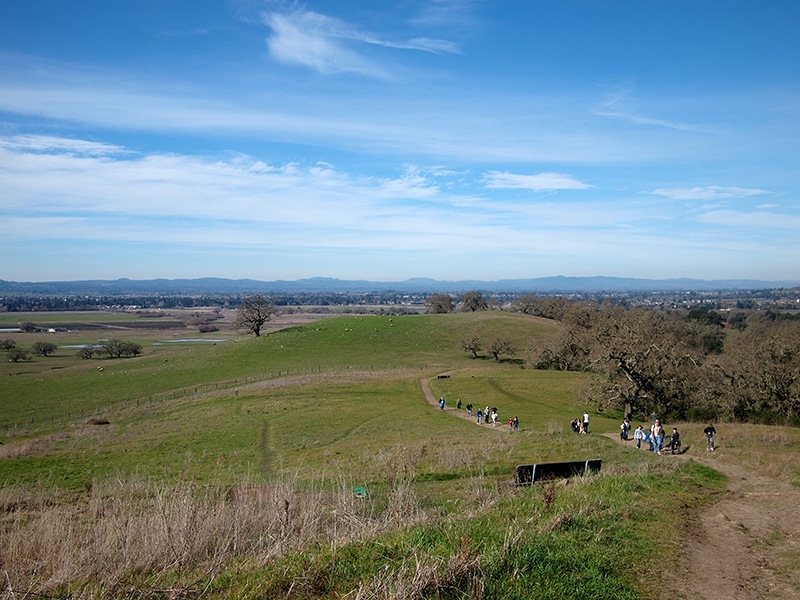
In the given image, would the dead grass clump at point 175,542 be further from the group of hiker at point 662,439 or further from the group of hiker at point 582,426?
the group of hiker at point 582,426

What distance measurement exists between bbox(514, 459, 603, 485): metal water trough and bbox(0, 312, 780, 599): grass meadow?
3.52 ft

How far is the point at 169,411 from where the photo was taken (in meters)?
45.0

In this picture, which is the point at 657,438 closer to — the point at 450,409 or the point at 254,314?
the point at 450,409

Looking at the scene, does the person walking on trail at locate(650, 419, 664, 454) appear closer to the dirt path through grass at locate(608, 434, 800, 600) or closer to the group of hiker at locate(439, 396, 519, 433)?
the dirt path through grass at locate(608, 434, 800, 600)

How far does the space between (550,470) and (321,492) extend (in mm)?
8910

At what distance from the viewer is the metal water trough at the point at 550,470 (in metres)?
14.4

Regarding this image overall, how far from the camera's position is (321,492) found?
9.79 metres

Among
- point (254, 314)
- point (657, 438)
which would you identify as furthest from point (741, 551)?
point (254, 314)

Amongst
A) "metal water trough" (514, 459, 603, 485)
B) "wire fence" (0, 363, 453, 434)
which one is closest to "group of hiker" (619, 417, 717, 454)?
"metal water trough" (514, 459, 603, 485)

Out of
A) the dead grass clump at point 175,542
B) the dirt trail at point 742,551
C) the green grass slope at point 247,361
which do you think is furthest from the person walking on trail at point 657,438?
the green grass slope at point 247,361

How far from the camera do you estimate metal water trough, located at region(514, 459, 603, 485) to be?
47.2ft

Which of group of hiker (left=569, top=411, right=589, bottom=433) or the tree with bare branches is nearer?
group of hiker (left=569, top=411, right=589, bottom=433)

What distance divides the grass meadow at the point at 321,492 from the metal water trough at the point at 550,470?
1.07m

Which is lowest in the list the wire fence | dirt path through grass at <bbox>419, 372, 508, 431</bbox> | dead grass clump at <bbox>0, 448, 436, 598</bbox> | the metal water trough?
the wire fence
